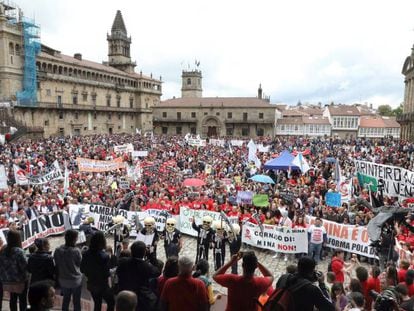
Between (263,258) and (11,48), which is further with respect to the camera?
(11,48)

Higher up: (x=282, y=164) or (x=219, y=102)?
(x=219, y=102)

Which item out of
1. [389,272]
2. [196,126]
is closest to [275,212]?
[389,272]

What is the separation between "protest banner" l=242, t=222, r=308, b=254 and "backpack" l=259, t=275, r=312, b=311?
6897 millimetres

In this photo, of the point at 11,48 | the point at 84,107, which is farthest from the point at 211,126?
the point at 11,48

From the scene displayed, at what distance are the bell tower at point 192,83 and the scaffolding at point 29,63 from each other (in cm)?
5689

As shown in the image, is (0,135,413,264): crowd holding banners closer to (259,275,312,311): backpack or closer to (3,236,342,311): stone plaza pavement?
(3,236,342,311): stone plaza pavement

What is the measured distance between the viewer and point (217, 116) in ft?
238

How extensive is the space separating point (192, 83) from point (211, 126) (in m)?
33.3

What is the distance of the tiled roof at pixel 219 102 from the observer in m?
71.0

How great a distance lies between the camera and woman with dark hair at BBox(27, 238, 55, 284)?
5.44 metres

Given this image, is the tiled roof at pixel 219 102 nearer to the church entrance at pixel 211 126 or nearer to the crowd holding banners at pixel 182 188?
the church entrance at pixel 211 126

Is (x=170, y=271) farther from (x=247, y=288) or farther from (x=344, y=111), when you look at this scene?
(x=344, y=111)

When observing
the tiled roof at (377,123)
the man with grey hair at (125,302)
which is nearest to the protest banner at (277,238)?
the man with grey hair at (125,302)

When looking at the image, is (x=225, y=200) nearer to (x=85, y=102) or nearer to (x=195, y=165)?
(x=195, y=165)
